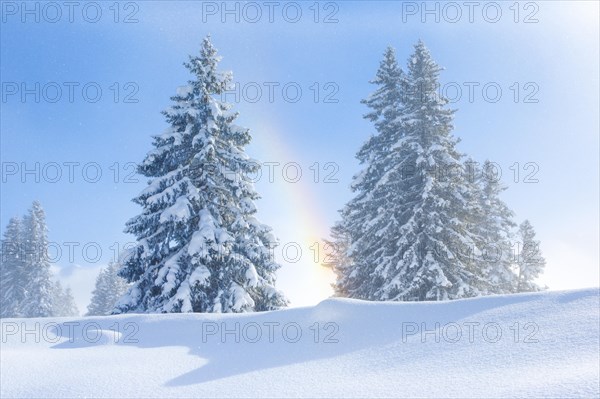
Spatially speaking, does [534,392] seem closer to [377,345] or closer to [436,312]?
[377,345]

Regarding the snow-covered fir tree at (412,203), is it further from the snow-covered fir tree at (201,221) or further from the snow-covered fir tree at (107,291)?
the snow-covered fir tree at (107,291)

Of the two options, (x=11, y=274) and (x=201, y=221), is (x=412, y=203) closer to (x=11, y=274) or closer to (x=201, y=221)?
(x=201, y=221)

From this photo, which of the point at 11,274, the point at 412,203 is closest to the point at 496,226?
the point at 412,203

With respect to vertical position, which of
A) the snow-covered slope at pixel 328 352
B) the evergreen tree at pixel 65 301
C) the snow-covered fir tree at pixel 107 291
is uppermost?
the snow-covered slope at pixel 328 352

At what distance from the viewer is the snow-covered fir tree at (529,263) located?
30859mm

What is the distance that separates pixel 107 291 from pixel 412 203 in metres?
37.0

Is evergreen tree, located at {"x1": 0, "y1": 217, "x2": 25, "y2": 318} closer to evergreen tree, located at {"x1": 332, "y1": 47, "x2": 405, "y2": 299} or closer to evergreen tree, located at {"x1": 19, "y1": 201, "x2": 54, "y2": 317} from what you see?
evergreen tree, located at {"x1": 19, "y1": 201, "x2": 54, "y2": 317}

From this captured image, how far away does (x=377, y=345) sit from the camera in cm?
584

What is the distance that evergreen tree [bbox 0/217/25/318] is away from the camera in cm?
3919

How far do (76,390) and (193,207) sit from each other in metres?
10.7

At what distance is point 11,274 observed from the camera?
1577 inches

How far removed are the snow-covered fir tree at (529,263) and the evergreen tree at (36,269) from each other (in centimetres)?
3923

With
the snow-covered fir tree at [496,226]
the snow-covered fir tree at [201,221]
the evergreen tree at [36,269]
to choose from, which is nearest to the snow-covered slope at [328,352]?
the snow-covered fir tree at [201,221]

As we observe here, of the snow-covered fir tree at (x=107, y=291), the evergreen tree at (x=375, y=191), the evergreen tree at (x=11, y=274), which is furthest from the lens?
the snow-covered fir tree at (x=107, y=291)
